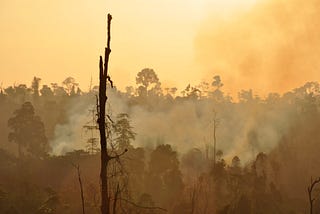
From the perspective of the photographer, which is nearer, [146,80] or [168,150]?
[168,150]

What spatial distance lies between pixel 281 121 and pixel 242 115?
12.4 metres

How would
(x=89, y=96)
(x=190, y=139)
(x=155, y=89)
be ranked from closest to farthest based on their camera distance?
(x=190, y=139) < (x=89, y=96) < (x=155, y=89)

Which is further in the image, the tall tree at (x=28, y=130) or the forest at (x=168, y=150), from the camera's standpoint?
the tall tree at (x=28, y=130)

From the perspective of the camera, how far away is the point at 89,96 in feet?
358

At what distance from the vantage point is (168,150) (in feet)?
192

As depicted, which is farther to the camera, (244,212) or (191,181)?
(191,181)

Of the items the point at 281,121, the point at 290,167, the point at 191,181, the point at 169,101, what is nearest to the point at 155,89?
the point at 169,101

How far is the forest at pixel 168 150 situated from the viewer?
51781 millimetres

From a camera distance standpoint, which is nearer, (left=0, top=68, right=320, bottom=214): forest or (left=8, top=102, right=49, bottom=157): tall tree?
(left=0, top=68, right=320, bottom=214): forest

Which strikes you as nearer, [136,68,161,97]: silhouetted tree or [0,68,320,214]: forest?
[0,68,320,214]: forest

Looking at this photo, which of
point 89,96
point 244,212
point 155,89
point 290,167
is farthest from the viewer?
point 155,89

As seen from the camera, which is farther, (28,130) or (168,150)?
(28,130)

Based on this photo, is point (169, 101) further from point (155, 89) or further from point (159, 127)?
point (159, 127)

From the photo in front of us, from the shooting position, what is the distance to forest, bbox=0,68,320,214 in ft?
170
